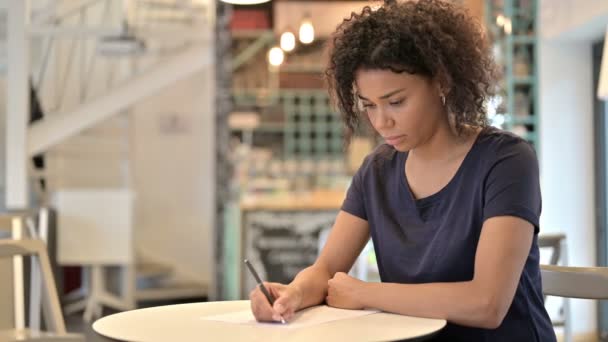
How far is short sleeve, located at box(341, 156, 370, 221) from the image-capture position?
208 centimetres

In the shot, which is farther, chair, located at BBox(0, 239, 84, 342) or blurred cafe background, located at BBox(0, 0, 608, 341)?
blurred cafe background, located at BBox(0, 0, 608, 341)

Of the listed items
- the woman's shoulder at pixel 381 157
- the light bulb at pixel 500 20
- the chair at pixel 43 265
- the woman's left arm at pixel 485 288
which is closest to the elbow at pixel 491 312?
the woman's left arm at pixel 485 288

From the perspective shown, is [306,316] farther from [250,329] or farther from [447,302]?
[447,302]

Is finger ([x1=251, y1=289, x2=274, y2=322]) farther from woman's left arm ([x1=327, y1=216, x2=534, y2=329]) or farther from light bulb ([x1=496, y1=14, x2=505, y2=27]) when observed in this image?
light bulb ([x1=496, y1=14, x2=505, y2=27])

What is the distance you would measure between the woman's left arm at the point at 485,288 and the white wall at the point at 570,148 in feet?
13.0

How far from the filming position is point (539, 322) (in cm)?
183

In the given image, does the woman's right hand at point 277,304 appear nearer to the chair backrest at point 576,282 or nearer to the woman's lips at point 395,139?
the woman's lips at point 395,139

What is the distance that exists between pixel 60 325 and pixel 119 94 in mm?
5250

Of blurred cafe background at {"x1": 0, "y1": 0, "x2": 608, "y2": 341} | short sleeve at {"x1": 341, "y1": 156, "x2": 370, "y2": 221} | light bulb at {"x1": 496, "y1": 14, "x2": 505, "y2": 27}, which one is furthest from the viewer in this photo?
light bulb at {"x1": 496, "y1": 14, "x2": 505, "y2": 27}

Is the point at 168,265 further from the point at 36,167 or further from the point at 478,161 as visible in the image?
the point at 478,161

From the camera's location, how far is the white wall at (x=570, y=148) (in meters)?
5.45

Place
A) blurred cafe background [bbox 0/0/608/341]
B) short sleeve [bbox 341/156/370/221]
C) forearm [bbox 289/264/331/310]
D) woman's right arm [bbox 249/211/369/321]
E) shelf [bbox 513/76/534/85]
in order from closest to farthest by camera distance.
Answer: woman's right arm [bbox 249/211/369/321] → forearm [bbox 289/264/331/310] → short sleeve [bbox 341/156/370/221] → blurred cafe background [bbox 0/0/608/341] → shelf [bbox 513/76/534/85]

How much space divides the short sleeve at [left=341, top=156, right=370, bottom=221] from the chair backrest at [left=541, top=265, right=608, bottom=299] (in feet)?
1.87

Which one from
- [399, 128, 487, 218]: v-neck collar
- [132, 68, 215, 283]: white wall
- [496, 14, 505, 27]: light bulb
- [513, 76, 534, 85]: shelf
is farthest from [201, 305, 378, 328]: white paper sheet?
[132, 68, 215, 283]: white wall
